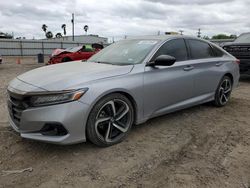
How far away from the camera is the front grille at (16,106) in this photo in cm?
335

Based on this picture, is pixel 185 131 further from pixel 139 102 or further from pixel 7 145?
pixel 7 145

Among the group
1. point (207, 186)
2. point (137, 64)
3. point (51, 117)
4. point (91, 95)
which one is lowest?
point (207, 186)

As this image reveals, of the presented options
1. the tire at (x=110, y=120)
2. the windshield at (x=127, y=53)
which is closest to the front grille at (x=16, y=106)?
the tire at (x=110, y=120)

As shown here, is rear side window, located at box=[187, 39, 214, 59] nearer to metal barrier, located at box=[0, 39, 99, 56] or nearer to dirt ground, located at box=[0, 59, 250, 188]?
dirt ground, located at box=[0, 59, 250, 188]

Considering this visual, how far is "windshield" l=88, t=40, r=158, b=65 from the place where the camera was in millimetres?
4261

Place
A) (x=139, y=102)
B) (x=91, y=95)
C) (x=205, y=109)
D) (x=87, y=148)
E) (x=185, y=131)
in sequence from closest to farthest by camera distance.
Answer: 1. (x=91, y=95)
2. (x=87, y=148)
3. (x=139, y=102)
4. (x=185, y=131)
5. (x=205, y=109)

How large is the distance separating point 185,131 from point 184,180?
1512 mm

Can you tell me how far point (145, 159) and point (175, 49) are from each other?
7.14 ft

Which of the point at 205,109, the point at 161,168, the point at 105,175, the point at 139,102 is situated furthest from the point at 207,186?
the point at 205,109

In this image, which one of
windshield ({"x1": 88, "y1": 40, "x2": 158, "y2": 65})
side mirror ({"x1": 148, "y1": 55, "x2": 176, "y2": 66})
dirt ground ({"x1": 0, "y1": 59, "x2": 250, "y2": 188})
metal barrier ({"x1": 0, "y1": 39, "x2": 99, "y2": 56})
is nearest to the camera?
dirt ground ({"x1": 0, "y1": 59, "x2": 250, "y2": 188})

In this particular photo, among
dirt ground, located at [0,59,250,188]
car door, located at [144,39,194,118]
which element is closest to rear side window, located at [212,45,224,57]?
car door, located at [144,39,194,118]

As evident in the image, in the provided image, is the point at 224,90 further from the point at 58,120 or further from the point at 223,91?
the point at 58,120

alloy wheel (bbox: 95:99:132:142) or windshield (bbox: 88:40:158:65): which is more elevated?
windshield (bbox: 88:40:158:65)

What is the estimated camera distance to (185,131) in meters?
4.37
